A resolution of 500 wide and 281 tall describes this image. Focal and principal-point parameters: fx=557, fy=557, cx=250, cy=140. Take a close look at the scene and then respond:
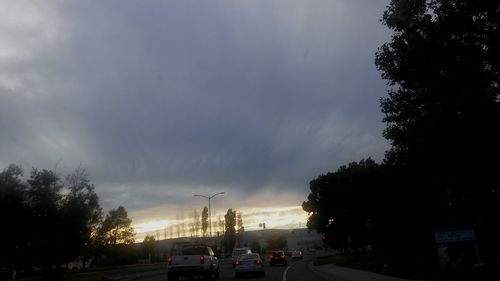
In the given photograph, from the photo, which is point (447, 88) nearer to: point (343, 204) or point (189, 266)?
point (189, 266)

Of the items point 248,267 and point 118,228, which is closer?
point 248,267

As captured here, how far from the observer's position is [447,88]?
765 inches

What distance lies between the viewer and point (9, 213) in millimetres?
27188

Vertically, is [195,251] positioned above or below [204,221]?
below

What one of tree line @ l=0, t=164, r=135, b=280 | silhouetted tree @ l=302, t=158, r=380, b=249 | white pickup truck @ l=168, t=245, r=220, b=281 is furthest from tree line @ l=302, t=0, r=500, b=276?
silhouetted tree @ l=302, t=158, r=380, b=249

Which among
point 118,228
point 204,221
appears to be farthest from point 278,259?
point 204,221

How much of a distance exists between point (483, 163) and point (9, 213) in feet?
70.7

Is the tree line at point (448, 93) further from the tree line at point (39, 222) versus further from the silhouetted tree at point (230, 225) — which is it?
the silhouetted tree at point (230, 225)

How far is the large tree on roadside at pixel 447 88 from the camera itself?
18.8 meters

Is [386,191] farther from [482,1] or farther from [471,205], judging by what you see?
[482,1]

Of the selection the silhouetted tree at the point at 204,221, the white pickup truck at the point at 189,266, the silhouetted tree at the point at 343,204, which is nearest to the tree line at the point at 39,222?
the white pickup truck at the point at 189,266

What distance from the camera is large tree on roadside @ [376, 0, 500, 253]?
18.8m

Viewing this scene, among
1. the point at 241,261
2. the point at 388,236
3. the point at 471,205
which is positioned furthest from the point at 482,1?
the point at 388,236

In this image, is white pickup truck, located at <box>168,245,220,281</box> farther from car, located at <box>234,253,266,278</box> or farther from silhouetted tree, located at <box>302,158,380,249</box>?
silhouetted tree, located at <box>302,158,380,249</box>
